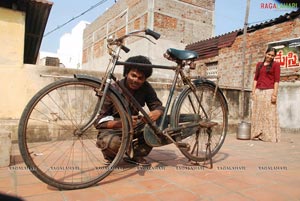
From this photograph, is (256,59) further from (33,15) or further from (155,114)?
(155,114)

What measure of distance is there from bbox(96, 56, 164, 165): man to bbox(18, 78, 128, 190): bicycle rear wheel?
4.8 inches

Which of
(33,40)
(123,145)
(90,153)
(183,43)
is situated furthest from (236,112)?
(183,43)

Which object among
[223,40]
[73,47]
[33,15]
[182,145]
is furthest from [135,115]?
[73,47]

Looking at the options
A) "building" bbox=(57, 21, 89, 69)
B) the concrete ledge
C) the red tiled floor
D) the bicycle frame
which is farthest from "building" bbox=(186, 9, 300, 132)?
"building" bbox=(57, 21, 89, 69)

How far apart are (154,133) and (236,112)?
4.47 m

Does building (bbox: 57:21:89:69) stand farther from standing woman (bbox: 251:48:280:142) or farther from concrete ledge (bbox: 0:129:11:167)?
concrete ledge (bbox: 0:129:11:167)

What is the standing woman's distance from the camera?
499 cm

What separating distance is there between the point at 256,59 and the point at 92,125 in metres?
8.36

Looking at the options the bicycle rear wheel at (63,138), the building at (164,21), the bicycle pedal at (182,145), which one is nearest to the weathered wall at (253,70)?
the building at (164,21)

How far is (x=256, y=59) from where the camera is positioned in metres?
9.12

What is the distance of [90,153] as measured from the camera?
3.42 meters

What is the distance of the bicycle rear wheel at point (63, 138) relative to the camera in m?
1.89

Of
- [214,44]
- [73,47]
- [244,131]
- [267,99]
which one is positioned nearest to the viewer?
[267,99]

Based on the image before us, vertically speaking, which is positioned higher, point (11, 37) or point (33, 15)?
point (33, 15)
